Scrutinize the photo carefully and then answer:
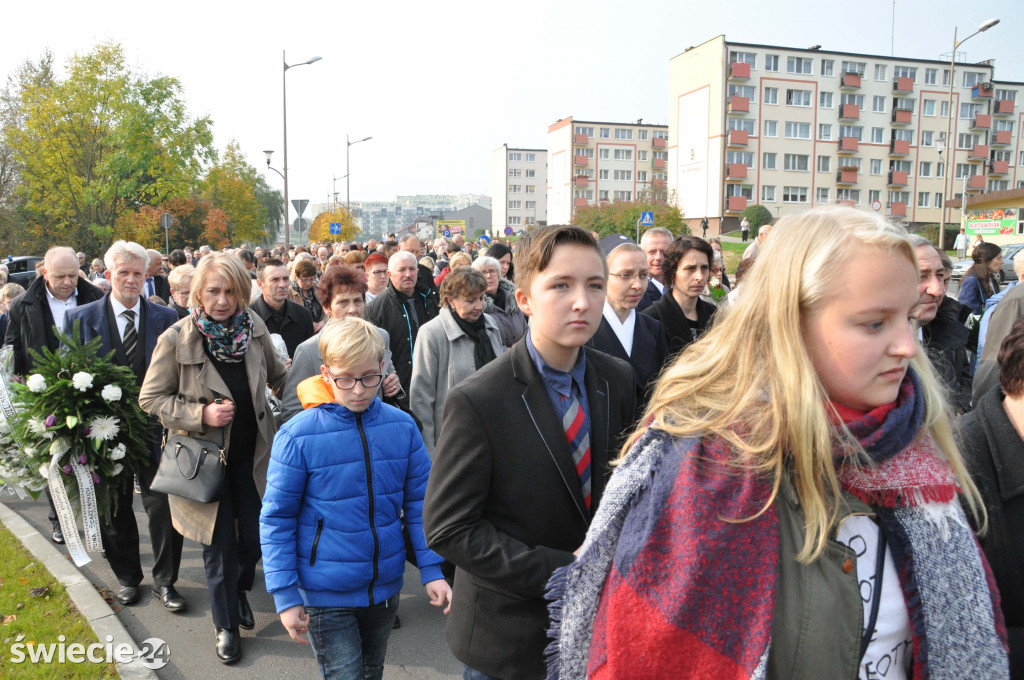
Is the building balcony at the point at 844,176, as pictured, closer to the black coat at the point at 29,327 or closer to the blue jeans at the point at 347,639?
the black coat at the point at 29,327

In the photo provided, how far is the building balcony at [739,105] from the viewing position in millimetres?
59250

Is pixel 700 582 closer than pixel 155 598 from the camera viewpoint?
Yes

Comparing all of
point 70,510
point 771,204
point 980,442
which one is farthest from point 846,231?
point 771,204

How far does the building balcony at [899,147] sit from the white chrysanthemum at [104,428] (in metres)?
72.9

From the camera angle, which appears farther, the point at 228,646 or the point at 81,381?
the point at 81,381

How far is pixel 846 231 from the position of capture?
54.1 inches

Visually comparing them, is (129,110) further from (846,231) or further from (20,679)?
(846,231)

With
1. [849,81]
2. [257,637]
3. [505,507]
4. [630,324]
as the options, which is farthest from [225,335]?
[849,81]

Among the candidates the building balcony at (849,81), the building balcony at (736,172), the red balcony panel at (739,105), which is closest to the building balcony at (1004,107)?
the building balcony at (849,81)

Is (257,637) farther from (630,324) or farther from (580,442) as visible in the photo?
(580,442)

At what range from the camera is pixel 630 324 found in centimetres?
449

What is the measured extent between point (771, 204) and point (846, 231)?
6615 centimetres

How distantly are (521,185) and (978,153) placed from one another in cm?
6578

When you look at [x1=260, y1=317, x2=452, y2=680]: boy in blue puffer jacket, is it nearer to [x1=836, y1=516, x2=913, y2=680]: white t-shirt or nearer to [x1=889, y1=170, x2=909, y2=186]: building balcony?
[x1=836, y1=516, x2=913, y2=680]: white t-shirt
